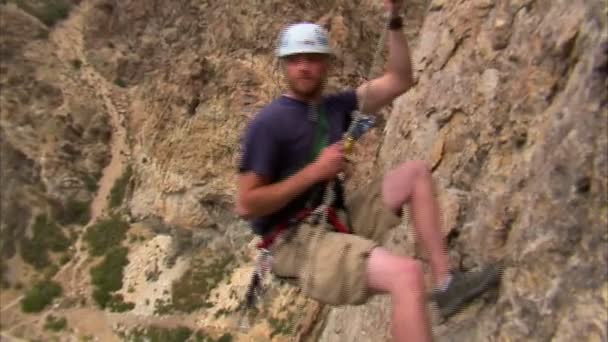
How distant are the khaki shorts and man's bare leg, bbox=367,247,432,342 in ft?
0.56

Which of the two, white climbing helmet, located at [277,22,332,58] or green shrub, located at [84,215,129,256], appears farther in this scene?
green shrub, located at [84,215,129,256]

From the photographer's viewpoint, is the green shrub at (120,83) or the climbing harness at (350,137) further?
the green shrub at (120,83)

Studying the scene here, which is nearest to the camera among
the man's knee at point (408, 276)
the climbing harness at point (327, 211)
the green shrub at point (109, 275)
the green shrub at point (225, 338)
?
the man's knee at point (408, 276)

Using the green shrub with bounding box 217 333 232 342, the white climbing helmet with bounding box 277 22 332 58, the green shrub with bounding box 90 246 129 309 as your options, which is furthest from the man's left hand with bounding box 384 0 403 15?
the green shrub with bounding box 90 246 129 309

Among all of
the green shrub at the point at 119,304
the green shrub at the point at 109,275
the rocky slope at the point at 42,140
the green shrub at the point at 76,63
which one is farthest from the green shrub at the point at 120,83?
the green shrub at the point at 119,304

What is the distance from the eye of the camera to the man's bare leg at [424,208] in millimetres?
3711

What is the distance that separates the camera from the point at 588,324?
294cm

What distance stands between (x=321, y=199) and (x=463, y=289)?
0.93 meters

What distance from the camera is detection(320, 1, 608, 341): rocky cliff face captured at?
310 centimetres

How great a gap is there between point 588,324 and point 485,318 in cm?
89

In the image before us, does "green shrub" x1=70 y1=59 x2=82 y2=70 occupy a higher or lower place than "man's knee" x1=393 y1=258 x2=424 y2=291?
higher

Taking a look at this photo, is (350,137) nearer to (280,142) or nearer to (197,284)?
(280,142)

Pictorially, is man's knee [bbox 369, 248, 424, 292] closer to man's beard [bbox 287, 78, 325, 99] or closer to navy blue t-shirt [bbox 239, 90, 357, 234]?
navy blue t-shirt [bbox 239, 90, 357, 234]

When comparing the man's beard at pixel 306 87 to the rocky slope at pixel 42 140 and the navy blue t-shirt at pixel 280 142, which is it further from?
the rocky slope at pixel 42 140
